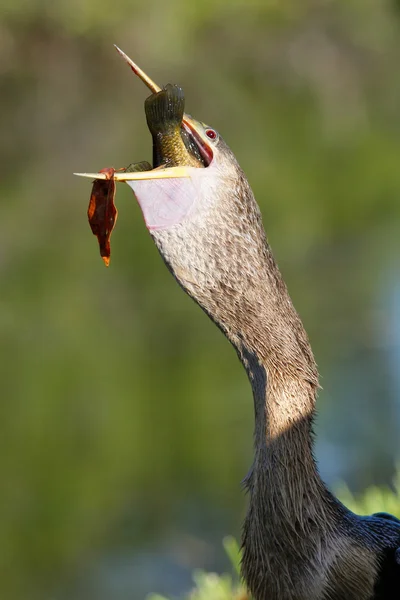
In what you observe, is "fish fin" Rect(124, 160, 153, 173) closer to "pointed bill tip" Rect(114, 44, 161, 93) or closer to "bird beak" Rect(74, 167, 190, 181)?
"bird beak" Rect(74, 167, 190, 181)

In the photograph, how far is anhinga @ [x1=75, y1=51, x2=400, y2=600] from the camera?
213 centimetres

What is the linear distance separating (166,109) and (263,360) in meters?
0.62

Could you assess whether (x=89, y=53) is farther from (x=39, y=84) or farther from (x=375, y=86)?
(x=375, y=86)

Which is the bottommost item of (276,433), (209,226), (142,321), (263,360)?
(276,433)

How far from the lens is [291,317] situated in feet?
7.71

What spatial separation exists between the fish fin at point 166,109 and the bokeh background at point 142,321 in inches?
149

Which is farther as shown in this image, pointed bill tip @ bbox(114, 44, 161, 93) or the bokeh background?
the bokeh background

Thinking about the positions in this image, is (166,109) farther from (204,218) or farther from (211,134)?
(204,218)

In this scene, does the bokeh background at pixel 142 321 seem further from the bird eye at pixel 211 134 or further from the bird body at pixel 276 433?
the bird eye at pixel 211 134

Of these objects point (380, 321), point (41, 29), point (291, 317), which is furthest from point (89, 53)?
point (291, 317)

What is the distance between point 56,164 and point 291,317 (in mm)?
10451

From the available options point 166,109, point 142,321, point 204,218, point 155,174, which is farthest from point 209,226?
point 142,321

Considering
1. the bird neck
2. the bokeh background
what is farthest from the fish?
the bokeh background

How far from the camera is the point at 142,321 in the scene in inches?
333
